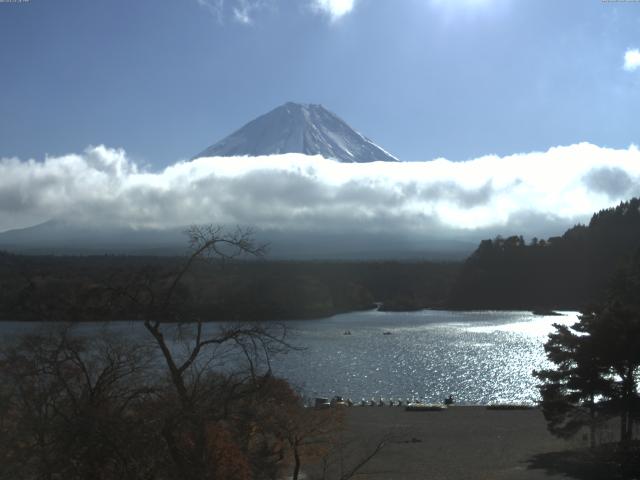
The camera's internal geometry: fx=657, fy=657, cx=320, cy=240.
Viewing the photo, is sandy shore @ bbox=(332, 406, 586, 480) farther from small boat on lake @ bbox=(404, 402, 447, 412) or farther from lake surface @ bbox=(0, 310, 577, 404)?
lake surface @ bbox=(0, 310, 577, 404)

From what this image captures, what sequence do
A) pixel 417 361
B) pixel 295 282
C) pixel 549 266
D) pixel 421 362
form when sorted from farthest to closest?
1. pixel 549 266
2. pixel 295 282
3. pixel 417 361
4. pixel 421 362

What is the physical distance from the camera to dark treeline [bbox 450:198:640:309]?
7311cm

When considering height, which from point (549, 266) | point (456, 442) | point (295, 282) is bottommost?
point (456, 442)

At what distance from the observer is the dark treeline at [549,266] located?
73106 millimetres

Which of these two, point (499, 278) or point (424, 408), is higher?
point (499, 278)

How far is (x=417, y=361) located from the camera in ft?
111

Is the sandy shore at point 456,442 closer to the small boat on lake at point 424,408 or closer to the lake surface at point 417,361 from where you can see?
the small boat on lake at point 424,408

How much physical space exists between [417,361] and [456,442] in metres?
17.6

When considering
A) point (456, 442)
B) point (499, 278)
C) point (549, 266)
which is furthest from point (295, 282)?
point (456, 442)

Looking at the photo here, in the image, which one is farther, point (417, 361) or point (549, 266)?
point (549, 266)

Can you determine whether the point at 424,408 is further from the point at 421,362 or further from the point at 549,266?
the point at 549,266

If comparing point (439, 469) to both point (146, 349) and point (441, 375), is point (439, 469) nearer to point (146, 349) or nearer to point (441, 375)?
point (146, 349)

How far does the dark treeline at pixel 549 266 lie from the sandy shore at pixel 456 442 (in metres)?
55.2

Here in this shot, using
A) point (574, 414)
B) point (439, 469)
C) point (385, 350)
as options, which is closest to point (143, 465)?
point (439, 469)
